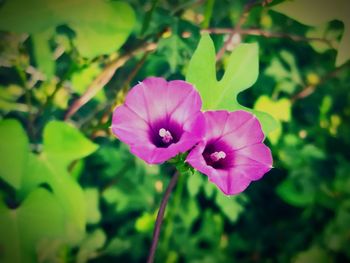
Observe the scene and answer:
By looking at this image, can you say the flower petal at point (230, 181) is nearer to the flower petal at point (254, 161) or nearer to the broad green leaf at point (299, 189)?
the flower petal at point (254, 161)

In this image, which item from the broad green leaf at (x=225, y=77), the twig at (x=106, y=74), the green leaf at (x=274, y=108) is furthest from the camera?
the green leaf at (x=274, y=108)

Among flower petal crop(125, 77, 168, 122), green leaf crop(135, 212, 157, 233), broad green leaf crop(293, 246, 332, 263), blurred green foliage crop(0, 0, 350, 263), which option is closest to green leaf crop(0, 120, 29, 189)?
blurred green foliage crop(0, 0, 350, 263)

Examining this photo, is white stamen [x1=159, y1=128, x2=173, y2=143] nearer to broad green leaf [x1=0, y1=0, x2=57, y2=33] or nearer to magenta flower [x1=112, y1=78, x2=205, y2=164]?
magenta flower [x1=112, y1=78, x2=205, y2=164]

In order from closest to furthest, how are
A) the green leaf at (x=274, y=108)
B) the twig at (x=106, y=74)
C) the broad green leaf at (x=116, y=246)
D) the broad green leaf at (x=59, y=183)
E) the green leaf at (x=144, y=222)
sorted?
the broad green leaf at (x=59, y=183) → the twig at (x=106, y=74) → the green leaf at (x=274, y=108) → the green leaf at (x=144, y=222) → the broad green leaf at (x=116, y=246)

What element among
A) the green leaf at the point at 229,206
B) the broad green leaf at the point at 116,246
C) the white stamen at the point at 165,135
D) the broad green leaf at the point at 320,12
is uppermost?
the broad green leaf at the point at 320,12

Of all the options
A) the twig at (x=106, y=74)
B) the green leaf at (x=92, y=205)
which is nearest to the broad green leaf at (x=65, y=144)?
the twig at (x=106, y=74)

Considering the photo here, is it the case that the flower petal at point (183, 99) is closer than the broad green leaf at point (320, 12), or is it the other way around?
the flower petal at point (183, 99)

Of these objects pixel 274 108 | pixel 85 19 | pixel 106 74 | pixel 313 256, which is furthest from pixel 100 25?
pixel 313 256
